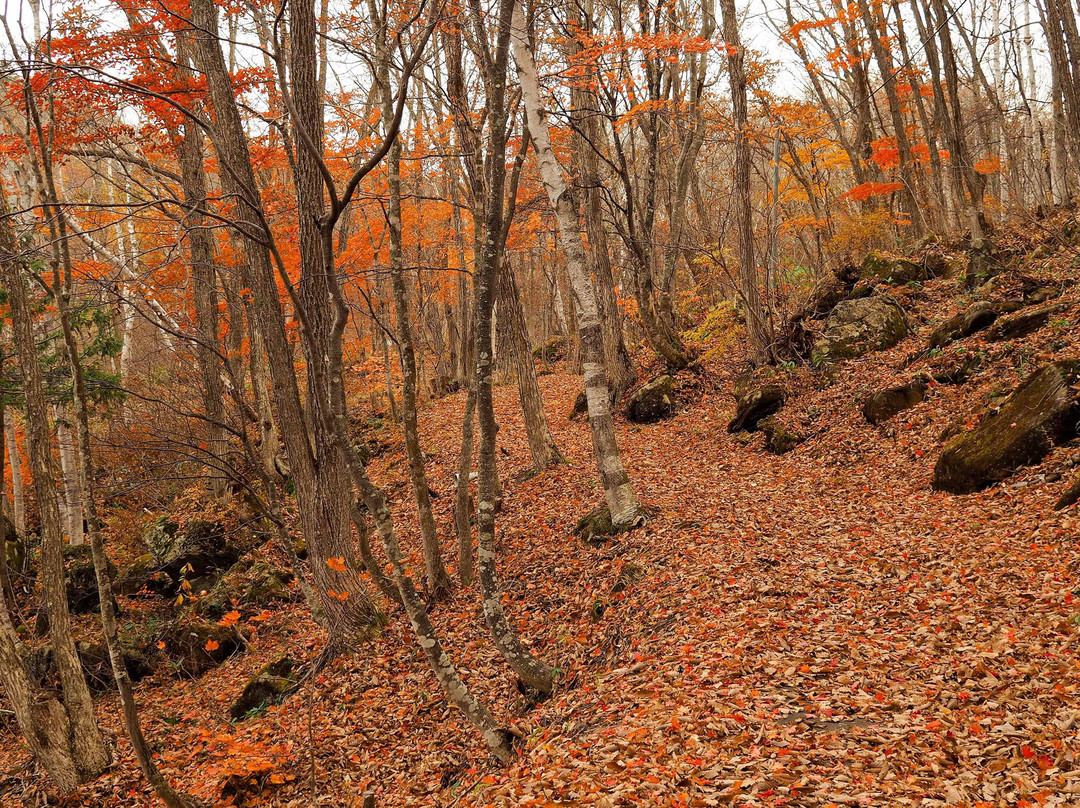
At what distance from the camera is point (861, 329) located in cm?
1148

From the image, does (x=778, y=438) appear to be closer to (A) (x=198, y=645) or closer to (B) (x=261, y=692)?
(B) (x=261, y=692)

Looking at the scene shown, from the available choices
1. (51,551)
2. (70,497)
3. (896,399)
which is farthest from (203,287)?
(896,399)

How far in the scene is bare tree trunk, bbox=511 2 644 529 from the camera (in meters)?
6.76

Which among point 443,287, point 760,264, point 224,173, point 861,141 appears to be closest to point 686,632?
point 224,173

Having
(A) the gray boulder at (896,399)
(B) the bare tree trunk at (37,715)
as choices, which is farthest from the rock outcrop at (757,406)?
(B) the bare tree trunk at (37,715)

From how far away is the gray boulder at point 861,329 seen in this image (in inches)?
440

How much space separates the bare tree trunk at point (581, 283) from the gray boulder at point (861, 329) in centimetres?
600

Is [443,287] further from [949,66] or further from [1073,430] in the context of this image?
[1073,430]

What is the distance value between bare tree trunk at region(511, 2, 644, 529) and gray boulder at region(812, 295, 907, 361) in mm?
5999

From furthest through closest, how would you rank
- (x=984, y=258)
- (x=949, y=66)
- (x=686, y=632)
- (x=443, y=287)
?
(x=443, y=287) → (x=949, y=66) → (x=984, y=258) → (x=686, y=632)

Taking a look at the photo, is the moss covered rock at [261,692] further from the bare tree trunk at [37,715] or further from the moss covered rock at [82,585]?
the moss covered rock at [82,585]

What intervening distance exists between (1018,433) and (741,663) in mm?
4761

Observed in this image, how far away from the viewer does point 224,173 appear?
24.8ft

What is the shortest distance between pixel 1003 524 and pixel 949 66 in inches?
401
